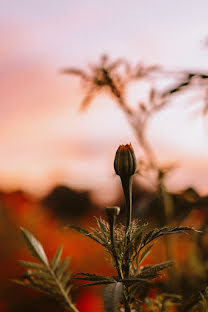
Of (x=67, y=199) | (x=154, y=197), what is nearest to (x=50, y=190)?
(x=67, y=199)

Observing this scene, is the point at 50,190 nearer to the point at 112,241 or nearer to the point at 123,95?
the point at 123,95

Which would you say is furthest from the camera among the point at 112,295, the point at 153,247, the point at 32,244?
the point at 153,247

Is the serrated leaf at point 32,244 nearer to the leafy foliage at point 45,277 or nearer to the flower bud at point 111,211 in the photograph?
the leafy foliage at point 45,277

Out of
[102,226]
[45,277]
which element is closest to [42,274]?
[45,277]

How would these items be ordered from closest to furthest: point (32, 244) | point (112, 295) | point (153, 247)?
point (112, 295)
point (32, 244)
point (153, 247)

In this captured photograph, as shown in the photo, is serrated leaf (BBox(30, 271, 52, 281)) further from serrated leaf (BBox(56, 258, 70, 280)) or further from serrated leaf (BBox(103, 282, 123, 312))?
serrated leaf (BBox(103, 282, 123, 312))

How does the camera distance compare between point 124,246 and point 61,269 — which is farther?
point 61,269

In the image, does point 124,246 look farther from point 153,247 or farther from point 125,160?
point 153,247
